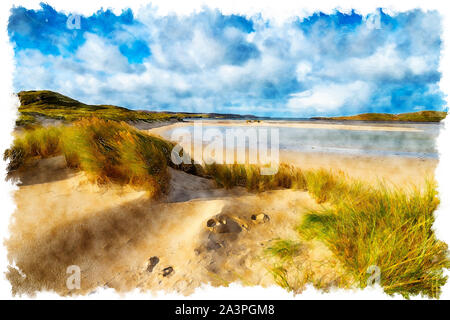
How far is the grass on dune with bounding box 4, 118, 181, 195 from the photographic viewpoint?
3656mm

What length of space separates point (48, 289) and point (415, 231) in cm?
337

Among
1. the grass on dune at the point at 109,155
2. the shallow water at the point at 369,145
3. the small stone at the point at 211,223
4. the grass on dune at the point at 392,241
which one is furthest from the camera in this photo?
the shallow water at the point at 369,145

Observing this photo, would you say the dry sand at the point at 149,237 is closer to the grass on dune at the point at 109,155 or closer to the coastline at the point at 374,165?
the grass on dune at the point at 109,155

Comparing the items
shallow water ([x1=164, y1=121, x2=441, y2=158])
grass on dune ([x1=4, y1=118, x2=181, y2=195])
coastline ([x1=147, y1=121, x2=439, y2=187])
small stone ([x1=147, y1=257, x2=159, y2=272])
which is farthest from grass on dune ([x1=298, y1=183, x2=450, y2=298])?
shallow water ([x1=164, y1=121, x2=441, y2=158])

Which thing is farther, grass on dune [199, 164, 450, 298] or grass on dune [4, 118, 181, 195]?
grass on dune [4, 118, 181, 195]

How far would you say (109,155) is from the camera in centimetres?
395

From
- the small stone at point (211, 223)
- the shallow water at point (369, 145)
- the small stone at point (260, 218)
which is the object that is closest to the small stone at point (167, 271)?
the small stone at point (211, 223)

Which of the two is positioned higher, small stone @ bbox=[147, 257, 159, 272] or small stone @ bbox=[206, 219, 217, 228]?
small stone @ bbox=[206, 219, 217, 228]

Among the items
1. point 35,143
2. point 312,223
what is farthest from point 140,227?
point 35,143

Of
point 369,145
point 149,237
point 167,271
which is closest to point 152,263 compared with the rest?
point 167,271

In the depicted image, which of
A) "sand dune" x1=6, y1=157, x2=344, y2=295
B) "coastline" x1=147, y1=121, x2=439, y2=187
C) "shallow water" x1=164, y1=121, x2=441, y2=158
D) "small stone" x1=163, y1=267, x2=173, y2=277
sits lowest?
"small stone" x1=163, y1=267, x2=173, y2=277

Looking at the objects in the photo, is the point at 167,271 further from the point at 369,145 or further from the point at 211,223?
the point at 369,145

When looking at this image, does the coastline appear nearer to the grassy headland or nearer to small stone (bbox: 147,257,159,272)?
the grassy headland

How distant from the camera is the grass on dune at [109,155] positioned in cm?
366
